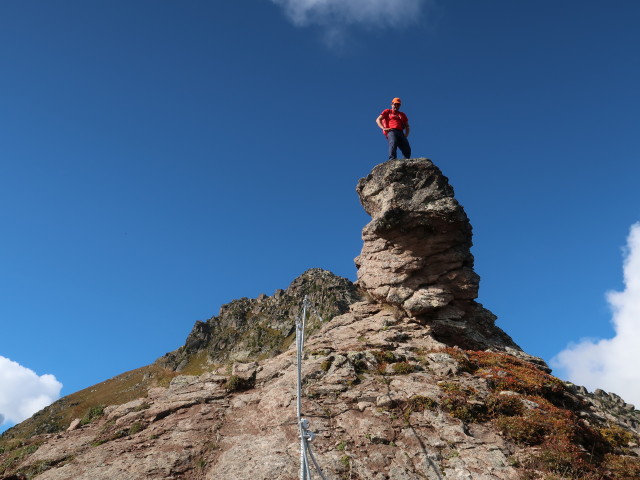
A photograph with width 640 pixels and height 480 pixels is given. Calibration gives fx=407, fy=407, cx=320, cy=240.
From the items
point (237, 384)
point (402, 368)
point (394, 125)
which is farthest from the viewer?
point (394, 125)


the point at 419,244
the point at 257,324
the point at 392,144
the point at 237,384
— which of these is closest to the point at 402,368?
the point at 237,384

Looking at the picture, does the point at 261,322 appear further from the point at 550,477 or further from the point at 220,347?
the point at 550,477

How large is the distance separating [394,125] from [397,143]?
149 centimetres

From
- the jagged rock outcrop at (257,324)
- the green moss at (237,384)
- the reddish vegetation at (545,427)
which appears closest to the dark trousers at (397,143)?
the reddish vegetation at (545,427)

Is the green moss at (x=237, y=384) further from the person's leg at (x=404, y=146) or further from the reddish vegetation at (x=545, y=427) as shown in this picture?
the person's leg at (x=404, y=146)

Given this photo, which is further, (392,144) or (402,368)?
(392,144)

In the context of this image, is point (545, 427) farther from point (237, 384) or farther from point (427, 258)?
point (237, 384)

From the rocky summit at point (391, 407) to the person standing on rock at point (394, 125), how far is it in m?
2.04

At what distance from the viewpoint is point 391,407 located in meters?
17.8

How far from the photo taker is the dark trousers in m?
32.4

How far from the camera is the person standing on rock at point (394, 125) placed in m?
32.3

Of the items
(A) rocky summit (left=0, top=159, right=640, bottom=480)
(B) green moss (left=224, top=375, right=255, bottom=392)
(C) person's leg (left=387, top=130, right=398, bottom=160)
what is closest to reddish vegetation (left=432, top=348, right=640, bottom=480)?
(A) rocky summit (left=0, top=159, right=640, bottom=480)

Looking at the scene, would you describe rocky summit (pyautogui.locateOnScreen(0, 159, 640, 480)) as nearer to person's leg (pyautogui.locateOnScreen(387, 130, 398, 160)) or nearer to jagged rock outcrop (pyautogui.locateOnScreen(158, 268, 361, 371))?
person's leg (pyautogui.locateOnScreen(387, 130, 398, 160))

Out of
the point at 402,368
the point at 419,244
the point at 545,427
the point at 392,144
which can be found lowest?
the point at 545,427
